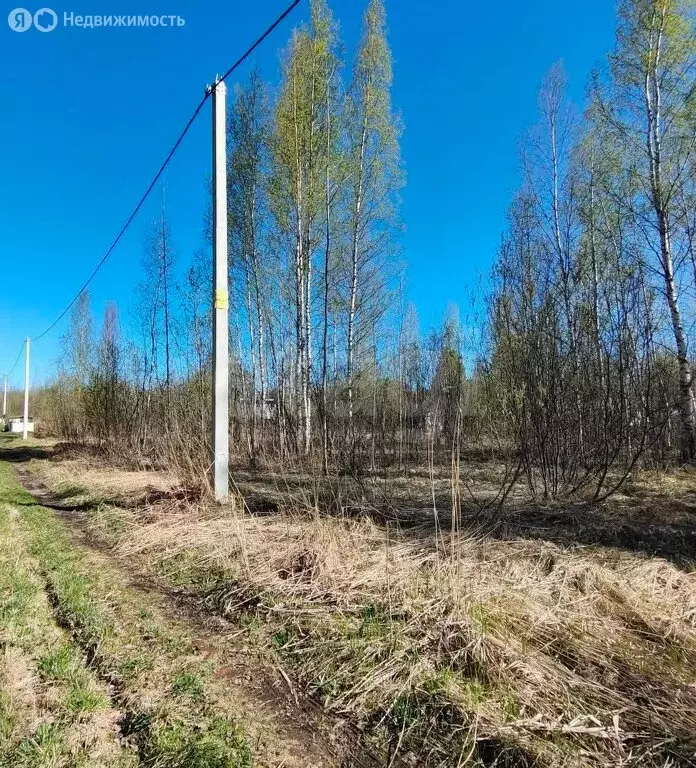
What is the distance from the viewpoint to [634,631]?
8.18 feet

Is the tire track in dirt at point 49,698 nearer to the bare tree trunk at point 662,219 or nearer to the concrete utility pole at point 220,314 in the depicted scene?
the concrete utility pole at point 220,314

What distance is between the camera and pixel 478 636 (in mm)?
2287

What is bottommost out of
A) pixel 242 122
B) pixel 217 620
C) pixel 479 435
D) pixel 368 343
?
pixel 217 620

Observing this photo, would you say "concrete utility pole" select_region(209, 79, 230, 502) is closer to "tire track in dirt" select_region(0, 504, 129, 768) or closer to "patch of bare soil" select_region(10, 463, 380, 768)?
"patch of bare soil" select_region(10, 463, 380, 768)

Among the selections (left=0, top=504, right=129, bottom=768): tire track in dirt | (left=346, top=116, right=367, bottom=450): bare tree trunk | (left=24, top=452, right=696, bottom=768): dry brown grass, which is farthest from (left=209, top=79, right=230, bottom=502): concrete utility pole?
(left=346, top=116, right=367, bottom=450): bare tree trunk

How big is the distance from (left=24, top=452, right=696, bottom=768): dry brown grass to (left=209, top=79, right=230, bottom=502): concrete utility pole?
156cm

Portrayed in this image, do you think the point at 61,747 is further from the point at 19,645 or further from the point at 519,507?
the point at 519,507

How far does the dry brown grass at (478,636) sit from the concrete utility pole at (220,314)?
156cm

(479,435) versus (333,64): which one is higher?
(333,64)

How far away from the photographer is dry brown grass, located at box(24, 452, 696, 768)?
69.6 inches

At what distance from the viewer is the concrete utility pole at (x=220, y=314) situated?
5723 millimetres

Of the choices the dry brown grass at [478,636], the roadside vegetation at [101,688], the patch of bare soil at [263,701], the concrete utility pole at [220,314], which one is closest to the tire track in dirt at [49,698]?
the roadside vegetation at [101,688]

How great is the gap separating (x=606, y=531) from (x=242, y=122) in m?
14.3

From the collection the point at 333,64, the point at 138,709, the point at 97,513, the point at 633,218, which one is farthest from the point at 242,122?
the point at 138,709
